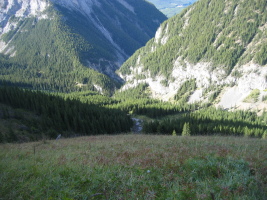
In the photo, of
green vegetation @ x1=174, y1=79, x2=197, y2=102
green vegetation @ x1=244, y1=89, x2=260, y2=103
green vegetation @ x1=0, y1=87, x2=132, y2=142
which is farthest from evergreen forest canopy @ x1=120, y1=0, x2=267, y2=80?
green vegetation @ x1=0, y1=87, x2=132, y2=142

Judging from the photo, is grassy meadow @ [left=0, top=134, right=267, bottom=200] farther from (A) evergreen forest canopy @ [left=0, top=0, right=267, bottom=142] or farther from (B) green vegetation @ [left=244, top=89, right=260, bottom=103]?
(B) green vegetation @ [left=244, top=89, right=260, bottom=103]

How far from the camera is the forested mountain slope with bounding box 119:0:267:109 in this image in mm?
132875

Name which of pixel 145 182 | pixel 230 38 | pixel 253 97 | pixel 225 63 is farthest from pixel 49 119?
pixel 230 38

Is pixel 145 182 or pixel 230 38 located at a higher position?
pixel 230 38

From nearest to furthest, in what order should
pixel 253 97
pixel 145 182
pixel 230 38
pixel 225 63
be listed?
pixel 145 182, pixel 253 97, pixel 225 63, pixel 230 38

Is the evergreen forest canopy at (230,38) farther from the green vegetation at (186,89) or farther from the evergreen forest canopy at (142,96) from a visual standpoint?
the green vegetation at (186,89)

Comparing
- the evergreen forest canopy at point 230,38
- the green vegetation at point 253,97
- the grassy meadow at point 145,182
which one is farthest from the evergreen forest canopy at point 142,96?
the grassy meadow at point 145,182

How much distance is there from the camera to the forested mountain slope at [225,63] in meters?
133

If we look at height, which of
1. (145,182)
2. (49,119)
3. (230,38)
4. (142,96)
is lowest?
(142,96)

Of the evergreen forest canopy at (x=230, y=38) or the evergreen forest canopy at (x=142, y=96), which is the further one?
the evergreen forest canopy at (x=230, y=38)

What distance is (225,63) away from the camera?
156 m

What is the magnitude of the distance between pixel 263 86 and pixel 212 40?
262 feet

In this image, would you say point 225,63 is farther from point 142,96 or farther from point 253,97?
point 142,96

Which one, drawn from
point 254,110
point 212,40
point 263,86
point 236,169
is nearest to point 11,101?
point 236,169
